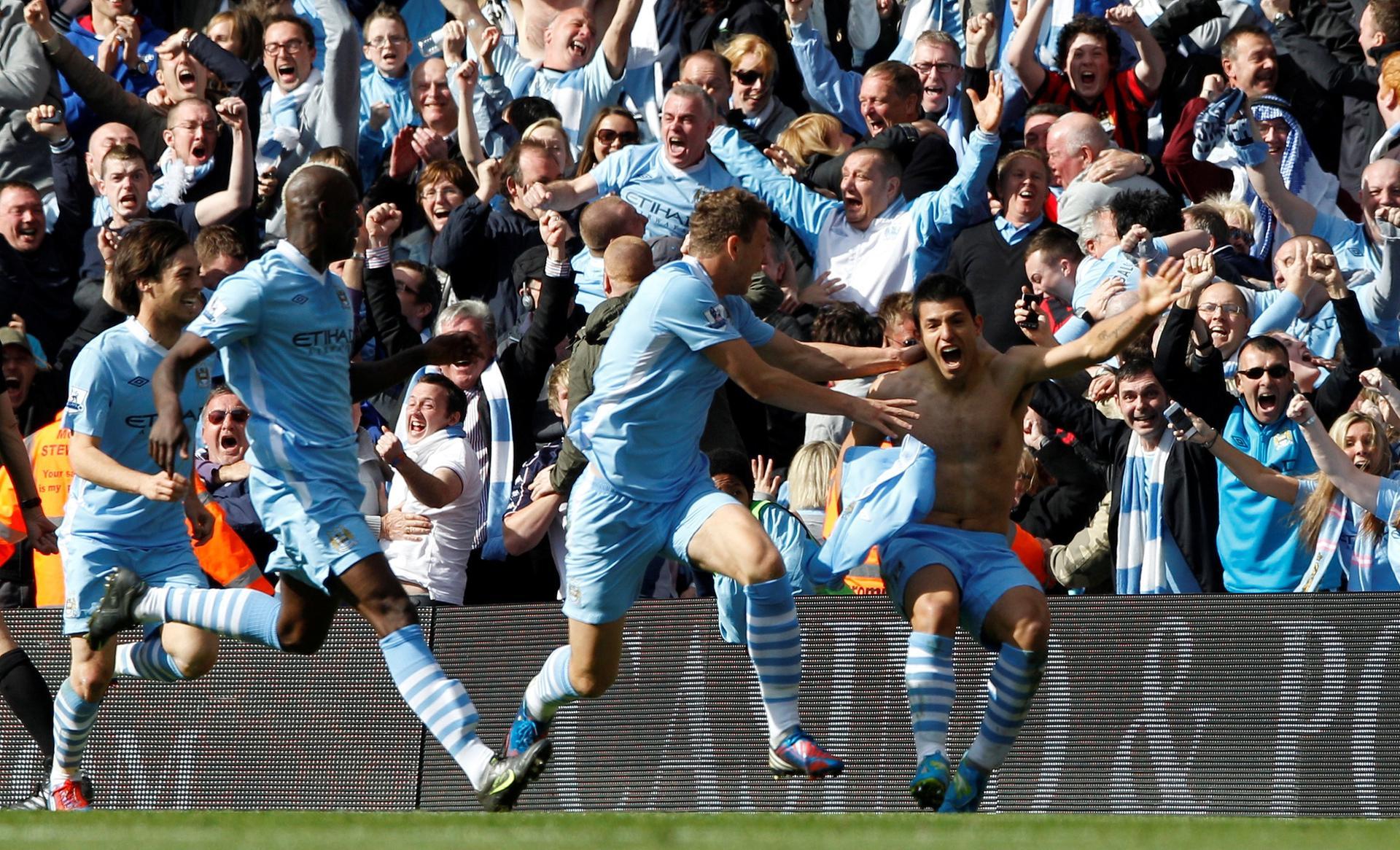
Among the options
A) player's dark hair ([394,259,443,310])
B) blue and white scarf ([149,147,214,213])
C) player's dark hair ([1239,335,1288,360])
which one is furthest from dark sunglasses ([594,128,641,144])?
player's dark hair ([1239,335,1288,360])

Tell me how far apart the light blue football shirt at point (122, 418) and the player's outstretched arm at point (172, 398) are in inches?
39.4

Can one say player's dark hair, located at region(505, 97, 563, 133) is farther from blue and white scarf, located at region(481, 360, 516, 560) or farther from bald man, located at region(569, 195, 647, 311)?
blue and white scarf, located at region(481, 360, 516, 560)

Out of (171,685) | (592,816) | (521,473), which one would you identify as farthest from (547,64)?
(592,816)

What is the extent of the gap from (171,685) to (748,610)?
402 centimetres

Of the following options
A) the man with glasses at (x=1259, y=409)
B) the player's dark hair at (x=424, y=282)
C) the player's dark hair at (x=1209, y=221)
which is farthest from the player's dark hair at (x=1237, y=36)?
the player's dark hair at (x=424, y=282)

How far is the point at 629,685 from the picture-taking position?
932cm

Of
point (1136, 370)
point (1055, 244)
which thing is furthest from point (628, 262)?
point (1136, 370)

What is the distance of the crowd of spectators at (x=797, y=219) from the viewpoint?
9375 mm

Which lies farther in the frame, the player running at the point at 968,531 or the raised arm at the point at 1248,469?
the raised arm at the point at 1248,469

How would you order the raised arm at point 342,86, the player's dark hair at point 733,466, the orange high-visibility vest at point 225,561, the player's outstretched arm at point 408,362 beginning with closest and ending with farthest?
the player's outstretched arm at point 408,362, the player's dark hair at point 733,466, the orange high-visibility vest at point 225,561, the raised arm at point 342,86

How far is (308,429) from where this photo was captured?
756cm

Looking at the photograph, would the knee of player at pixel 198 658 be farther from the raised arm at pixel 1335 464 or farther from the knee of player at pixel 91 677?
the raised arm at pixel 1335 464

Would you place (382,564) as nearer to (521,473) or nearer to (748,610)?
(748,610)

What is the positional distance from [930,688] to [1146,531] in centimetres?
222
